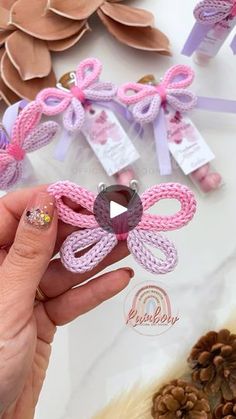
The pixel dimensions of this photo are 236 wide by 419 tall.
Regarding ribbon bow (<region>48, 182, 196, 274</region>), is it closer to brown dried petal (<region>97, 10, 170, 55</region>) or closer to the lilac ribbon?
the lilac ribbon

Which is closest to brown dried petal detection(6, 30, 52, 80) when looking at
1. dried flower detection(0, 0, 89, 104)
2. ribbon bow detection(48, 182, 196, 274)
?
dried flower detection(0, 0, 89, 104)

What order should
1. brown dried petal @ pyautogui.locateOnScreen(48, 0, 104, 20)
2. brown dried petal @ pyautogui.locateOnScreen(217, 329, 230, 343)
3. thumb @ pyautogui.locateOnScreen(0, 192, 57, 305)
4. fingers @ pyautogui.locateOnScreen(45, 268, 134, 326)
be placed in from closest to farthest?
thumb @ pyautogui.locateOnScreen(0, 192, 57, 305) < fingers @ pyautogui.locateOnScreen(45, 268, 134, 326) < brown dried petal @ pyautogui.locateOnScreen(217, 329, 230, 343) < brown dried petal @ pyautogui.locateOnScreen(48, 0, 104, 20)

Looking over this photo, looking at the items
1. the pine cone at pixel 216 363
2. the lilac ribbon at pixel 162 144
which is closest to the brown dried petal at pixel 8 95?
the lilac ribbon at pixel 162 144

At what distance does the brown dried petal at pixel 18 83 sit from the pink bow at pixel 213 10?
0.25m

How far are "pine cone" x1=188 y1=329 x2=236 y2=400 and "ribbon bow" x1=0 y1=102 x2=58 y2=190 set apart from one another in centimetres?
34

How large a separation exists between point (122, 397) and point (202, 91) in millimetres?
472

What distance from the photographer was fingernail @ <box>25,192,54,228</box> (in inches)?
20.3

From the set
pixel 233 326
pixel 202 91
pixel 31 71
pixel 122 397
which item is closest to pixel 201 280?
pixel 233 326

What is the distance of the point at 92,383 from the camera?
754 mm

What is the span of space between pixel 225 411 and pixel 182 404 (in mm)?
58

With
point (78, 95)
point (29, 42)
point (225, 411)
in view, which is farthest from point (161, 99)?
point (225, 411)

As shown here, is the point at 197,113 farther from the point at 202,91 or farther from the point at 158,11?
the point at 158,11

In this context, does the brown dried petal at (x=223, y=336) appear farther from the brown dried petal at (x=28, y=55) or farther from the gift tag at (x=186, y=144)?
the brown dried petal at (x=28, y=55)

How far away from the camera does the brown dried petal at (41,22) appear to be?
84 cm
